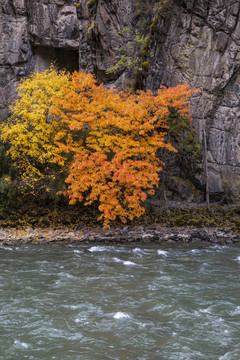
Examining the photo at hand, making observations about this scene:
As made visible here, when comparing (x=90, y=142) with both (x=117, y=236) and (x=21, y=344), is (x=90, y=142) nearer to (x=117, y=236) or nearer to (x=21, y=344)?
(x=117, y=236)

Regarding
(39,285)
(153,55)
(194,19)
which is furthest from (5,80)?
(39,285)

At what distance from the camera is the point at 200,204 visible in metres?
23.7

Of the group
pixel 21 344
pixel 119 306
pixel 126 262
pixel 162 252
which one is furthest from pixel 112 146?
pixel 21 344

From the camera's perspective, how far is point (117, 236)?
17594 mm

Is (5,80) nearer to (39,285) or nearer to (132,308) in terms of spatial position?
(39,285)

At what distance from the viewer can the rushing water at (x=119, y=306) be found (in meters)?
6.66

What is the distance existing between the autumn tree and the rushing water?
20.8 ft

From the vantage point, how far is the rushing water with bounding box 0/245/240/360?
6.66 metres

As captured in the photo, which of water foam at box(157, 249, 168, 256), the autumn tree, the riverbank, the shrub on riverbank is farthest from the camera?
the autumn tree

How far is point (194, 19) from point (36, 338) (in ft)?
74.4

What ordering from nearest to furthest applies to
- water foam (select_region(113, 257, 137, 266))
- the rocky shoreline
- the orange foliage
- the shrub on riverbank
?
water foam (select_region(113, 257, 137, 266)) → the orange foliage → the shrub on riverbank → the rocky shoreline

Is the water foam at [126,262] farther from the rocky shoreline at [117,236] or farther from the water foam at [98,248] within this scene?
the rocky shoreline at [117,236]

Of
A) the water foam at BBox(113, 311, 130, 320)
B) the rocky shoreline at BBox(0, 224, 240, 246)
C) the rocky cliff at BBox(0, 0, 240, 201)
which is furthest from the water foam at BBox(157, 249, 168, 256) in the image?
the rocky cliff at BBox(0, 0, 240, 201)

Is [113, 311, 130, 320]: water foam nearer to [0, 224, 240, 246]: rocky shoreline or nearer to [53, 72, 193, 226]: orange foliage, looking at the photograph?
[53, 72, 193, 226]: orange foliage
